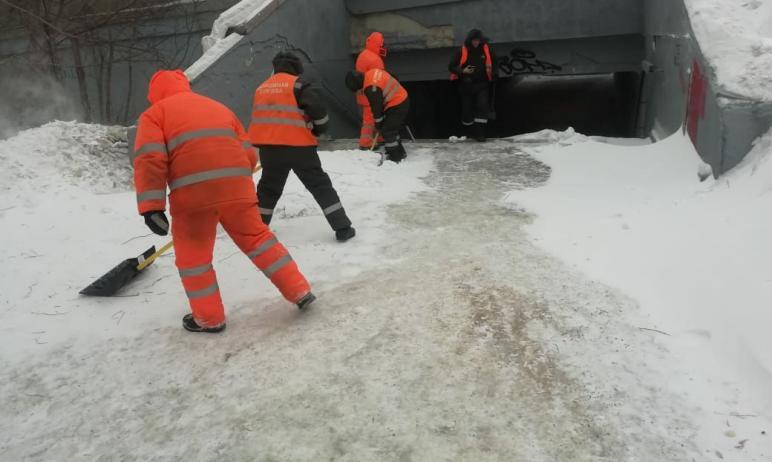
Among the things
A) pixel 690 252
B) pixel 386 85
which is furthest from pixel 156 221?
pixel 386 85

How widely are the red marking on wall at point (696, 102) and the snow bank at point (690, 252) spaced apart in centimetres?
19

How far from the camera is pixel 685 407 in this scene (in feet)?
7.36

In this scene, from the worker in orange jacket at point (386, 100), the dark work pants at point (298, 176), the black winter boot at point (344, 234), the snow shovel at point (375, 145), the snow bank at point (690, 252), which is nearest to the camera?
the snow bank at point (690, 252)

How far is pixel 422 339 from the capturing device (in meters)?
2.90

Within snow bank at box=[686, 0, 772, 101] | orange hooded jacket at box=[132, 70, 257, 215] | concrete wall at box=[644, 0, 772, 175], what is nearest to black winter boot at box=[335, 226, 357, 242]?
orange hooded jacket at box=[132, 70, 257, 215]

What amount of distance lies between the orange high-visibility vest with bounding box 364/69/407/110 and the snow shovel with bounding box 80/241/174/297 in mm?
3569

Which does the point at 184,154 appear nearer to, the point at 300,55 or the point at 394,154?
the point at 394,154

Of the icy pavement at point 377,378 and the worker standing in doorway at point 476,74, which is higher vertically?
the worker standing in doorway at point 476,74

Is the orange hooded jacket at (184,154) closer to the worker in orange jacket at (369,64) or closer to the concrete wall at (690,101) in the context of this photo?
the concrete wall at (690,101)

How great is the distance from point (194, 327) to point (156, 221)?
659 millimetres

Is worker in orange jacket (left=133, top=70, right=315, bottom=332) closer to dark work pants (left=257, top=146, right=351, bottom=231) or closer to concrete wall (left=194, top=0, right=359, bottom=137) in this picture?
dark work pants (left=257, top=146, right=351, bottom=231)

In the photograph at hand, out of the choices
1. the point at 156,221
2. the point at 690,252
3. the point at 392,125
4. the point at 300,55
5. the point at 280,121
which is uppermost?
the point at 300,55

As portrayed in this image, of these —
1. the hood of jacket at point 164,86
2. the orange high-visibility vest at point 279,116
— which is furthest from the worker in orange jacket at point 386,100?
the hood of jacket at point 164,86

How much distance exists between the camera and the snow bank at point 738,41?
412cm
